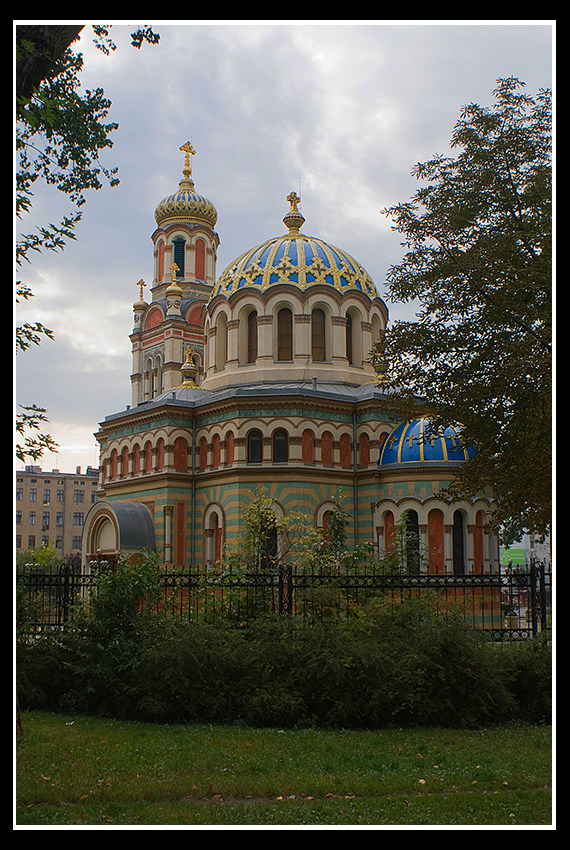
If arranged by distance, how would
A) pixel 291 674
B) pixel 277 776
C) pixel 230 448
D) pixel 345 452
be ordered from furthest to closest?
1. pixel 345 452
2. pixel 230 448
3. pixel 291 674
4. pixel 277 776

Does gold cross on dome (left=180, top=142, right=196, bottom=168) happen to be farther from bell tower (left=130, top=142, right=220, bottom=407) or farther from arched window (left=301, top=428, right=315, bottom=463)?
arched window (left=301, top=428, right=315, bottom=463)

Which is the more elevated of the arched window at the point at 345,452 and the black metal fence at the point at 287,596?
the arched window at the point at 345,452

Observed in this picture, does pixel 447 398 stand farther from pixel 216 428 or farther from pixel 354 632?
pixel 216 428

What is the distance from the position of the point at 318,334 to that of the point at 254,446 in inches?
248

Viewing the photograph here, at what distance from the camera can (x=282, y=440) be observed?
30.2 m

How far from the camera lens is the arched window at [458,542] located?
28.0 m

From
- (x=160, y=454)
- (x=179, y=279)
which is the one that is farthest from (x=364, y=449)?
(x=179, y=279)

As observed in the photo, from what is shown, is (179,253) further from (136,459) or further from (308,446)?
(308,446)

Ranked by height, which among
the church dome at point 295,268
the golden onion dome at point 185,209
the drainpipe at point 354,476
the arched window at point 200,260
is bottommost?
the drainpipe at point 354,476

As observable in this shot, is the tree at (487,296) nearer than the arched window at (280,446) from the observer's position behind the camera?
Yes

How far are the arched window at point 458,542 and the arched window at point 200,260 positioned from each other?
29.7m

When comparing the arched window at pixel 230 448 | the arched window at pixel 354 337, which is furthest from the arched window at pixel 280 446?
the arched window at pixel 354 337

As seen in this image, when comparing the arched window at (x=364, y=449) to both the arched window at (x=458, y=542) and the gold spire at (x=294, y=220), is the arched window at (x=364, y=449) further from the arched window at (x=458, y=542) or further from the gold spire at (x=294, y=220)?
the gold spire at (x=294, y=220)
